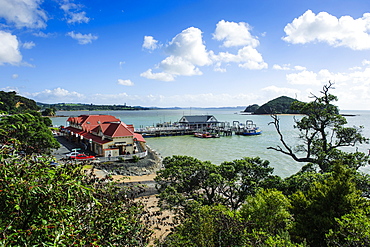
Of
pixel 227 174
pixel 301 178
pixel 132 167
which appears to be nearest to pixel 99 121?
pixel 132 167

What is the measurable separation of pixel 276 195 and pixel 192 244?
11.2 feet

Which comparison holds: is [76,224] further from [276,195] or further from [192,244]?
[276,195]

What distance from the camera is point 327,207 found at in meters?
7.30

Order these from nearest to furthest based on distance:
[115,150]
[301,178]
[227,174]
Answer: [301,178]
[227,174]
[115,150]

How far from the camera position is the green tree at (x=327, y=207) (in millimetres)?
6971

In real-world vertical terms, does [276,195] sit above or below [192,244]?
above

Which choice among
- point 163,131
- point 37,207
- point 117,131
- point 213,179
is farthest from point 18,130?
point 163,131

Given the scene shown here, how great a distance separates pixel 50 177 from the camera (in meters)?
2.79

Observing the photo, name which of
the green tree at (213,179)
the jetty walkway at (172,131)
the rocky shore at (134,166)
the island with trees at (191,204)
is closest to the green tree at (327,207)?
the island with trees at (191,204)

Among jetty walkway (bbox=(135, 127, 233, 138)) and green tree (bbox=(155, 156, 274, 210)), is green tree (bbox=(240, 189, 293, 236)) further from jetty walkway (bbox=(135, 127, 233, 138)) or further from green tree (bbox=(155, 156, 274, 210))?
jetty walkway (bbox=(135, 127, 233, 138))

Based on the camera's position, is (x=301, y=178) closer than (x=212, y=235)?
No

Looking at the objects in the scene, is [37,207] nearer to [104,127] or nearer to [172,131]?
[104,127]

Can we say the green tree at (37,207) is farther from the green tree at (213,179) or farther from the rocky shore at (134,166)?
the rocky shore at (134,166)

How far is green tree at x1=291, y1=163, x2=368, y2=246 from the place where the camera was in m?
6.97
